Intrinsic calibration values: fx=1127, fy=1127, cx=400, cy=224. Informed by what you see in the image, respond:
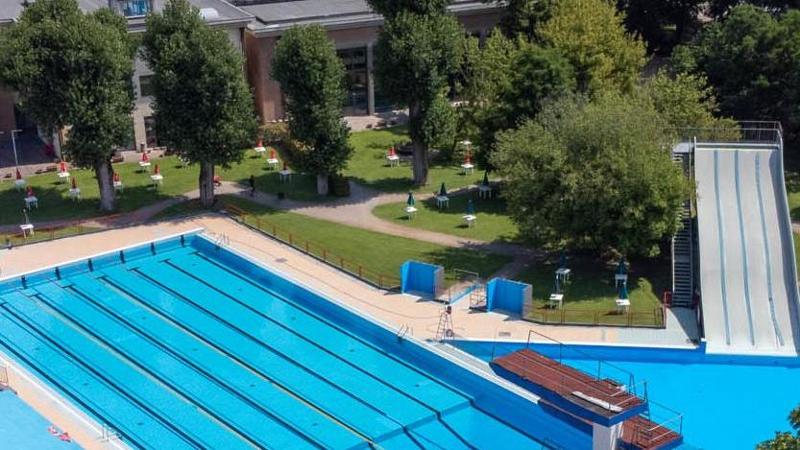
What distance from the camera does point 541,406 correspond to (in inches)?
1206

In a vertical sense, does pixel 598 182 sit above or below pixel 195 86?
below

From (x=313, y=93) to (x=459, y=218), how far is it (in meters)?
8.59

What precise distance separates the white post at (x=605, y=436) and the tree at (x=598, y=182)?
12.9 meters

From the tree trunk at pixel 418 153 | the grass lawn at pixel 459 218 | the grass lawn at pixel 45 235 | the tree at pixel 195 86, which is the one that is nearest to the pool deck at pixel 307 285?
the grass lawn at pixel 45 235

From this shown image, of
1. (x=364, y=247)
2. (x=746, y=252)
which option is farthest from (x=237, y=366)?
(x=746, y=252)

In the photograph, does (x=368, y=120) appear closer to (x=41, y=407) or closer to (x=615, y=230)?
(x=615, y=230)

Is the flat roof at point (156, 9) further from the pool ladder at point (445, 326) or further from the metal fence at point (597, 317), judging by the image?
the metal fence at point (597, 317)

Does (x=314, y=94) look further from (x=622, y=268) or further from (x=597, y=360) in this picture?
(x=597, y=360)

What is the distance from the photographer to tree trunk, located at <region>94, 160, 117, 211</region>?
49406 millimetres

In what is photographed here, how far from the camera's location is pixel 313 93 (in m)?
50.3

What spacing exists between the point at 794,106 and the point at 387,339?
25.6 m

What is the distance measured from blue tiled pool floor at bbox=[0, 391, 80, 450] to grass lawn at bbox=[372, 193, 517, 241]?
20.6m

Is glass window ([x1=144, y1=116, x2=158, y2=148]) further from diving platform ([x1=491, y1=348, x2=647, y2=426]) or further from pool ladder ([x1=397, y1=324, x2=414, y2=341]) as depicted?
diving platform ([x1=491, y1=348, x2=647, y2=426])

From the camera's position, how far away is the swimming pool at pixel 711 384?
33.2 metres
